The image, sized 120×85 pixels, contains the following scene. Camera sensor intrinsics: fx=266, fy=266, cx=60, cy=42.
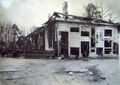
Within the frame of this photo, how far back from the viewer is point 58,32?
1630 millimetres

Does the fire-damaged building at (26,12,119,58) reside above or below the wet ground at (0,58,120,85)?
above

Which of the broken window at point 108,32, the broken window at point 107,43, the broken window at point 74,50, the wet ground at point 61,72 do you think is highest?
the broken window at point 108,32

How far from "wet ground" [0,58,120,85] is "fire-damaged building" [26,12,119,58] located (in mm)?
56

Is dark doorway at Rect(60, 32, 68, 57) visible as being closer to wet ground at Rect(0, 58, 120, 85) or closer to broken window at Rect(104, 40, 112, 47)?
wet ground at Rect(0, 58, 120, 85)

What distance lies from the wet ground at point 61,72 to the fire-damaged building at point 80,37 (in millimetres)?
56

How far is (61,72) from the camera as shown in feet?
5.45

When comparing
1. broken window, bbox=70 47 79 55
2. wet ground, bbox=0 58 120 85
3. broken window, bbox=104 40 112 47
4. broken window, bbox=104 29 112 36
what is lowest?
wet ground, bbox=0 58 120 85

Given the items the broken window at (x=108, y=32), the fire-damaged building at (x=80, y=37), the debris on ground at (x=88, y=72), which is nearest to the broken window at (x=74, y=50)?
the fire-damaged building at (x=80, y=37)

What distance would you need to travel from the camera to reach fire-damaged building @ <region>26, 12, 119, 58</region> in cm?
163

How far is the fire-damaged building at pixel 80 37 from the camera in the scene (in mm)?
1631

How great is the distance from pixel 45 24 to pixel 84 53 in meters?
0.31

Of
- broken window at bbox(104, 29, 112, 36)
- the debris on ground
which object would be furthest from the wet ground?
broken window at bbox(104, 29, 112, 36)

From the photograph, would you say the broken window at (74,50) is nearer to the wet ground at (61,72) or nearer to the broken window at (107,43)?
the wet ground at (61,72)

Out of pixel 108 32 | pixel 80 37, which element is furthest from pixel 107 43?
pixel 80 37
